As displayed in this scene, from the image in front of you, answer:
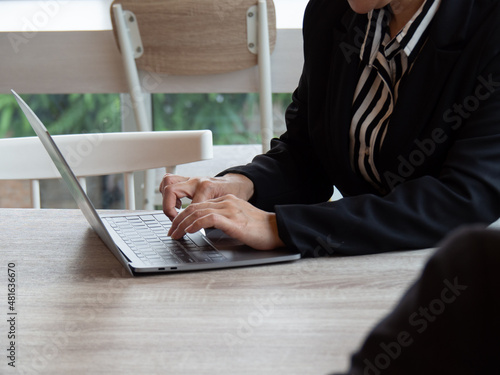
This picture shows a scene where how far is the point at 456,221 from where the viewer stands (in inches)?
31.5

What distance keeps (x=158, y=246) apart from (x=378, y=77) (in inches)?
18.7

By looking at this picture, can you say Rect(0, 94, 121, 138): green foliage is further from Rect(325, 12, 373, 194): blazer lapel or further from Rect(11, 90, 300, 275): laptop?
Rect(11, 90, 300, 275): laptop

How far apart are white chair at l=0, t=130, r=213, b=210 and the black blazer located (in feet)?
0.61

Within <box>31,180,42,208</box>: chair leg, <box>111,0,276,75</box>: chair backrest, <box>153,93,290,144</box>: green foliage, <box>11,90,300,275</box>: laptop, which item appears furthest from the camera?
<box>153,93,290,144</box>: green foliage

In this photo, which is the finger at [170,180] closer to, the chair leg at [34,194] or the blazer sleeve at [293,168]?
the blazer sleeve at [293,168]

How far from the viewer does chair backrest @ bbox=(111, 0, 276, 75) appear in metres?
1.97

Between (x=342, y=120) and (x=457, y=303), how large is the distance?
0.88 meters

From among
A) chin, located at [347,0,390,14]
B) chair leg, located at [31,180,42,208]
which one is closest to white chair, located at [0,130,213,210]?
chair leg, located at [31,180,42,208]

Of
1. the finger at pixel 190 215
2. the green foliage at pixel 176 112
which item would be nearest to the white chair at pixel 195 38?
the green foliage at pixel 176 112

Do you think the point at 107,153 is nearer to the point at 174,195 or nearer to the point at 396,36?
the point at 174,195

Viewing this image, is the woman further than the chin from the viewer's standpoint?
No

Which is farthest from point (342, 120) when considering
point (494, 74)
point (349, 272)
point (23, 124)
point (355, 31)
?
point (23, 124)

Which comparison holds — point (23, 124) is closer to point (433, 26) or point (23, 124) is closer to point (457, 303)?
point (433, 26)

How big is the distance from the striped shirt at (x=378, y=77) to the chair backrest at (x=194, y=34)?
3.11 feet
